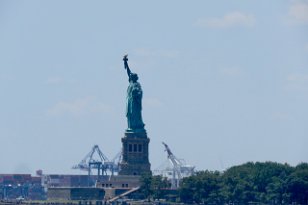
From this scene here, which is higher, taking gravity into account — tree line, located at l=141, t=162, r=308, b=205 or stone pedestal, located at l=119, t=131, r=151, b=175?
stone pedestal, located at l=119, t=131, r=151, b=175

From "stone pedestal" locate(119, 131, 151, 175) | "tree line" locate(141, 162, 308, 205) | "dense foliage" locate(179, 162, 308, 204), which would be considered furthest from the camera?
"stone pedestal" locate(119, 131, 151, 175)

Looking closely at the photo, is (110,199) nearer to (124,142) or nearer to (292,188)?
(124,142)

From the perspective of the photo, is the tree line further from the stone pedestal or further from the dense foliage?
the stone pedestal

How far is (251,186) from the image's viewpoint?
182 meters

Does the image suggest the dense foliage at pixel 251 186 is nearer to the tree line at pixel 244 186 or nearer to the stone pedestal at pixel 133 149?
the tree line at pixel 244 186

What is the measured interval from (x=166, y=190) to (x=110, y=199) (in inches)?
303

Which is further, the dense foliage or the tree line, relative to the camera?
the tree line

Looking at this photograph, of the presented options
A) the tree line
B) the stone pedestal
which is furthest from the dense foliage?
the stone pedestal

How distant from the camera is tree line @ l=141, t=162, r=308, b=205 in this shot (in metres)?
177

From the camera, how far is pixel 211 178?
185 m

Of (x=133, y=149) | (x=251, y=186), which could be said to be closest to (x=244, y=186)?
(x=251, y=186)

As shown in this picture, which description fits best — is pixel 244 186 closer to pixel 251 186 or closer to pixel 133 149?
pixel 251 186

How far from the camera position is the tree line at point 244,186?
582ft

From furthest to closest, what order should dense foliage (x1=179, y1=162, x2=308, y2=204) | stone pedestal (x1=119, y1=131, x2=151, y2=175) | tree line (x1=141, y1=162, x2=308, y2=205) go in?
1. stone pedestal (x1=119, y1=131, x2=151, y2=175)
2. tree line (x1=141, y1=162, x2=308, y2=205)
3. dense foliage (x1=179, y1=162, x2=308, y2=204)
